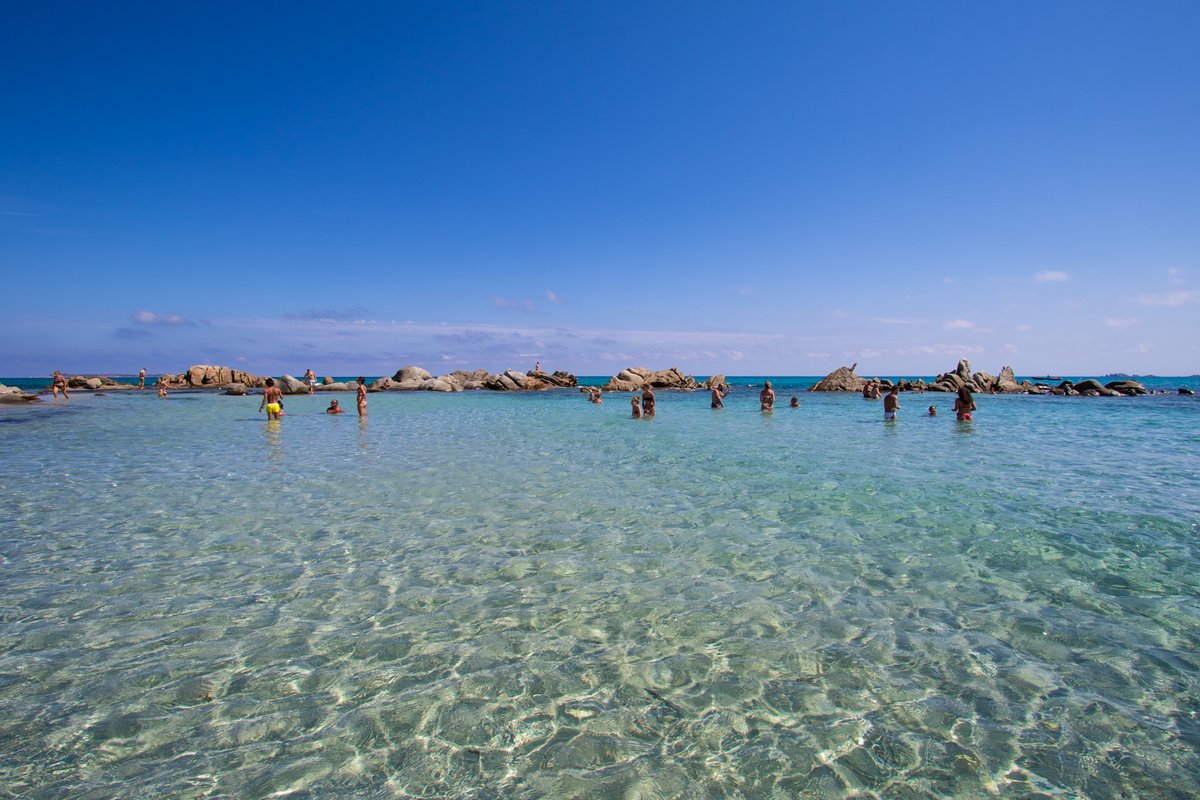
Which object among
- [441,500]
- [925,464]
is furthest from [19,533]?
[925,464]

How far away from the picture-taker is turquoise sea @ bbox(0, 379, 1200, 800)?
3.74 meters

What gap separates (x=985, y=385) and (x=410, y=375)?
7524 cm

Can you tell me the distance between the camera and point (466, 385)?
259ft

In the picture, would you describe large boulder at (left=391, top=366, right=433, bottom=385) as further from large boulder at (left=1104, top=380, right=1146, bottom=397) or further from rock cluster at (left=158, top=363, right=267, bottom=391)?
large boulder at (left=1104, top=380, right=1146, bottom=397)

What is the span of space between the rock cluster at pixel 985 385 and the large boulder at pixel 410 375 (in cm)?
5293

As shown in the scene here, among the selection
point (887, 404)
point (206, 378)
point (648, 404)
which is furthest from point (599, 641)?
point (206, 378)

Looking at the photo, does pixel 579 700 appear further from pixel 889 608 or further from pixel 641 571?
pixel 889 608

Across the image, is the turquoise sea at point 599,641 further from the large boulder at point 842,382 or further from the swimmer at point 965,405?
the large boulder at point 842,382

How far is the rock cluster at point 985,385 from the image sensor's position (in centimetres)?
6788

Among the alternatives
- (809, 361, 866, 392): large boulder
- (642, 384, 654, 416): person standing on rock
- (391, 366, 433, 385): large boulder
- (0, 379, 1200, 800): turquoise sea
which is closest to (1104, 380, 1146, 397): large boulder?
(809, 361, 866, 392): large boulder

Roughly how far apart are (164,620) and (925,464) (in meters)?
17.2

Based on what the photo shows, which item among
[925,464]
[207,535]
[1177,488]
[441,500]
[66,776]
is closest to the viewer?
[66,776]

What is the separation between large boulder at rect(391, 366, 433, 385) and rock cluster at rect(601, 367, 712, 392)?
24.5 m

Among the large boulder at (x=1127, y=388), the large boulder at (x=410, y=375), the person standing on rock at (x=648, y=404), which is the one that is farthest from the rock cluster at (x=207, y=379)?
the large boulder at (x=1127, y=388)
